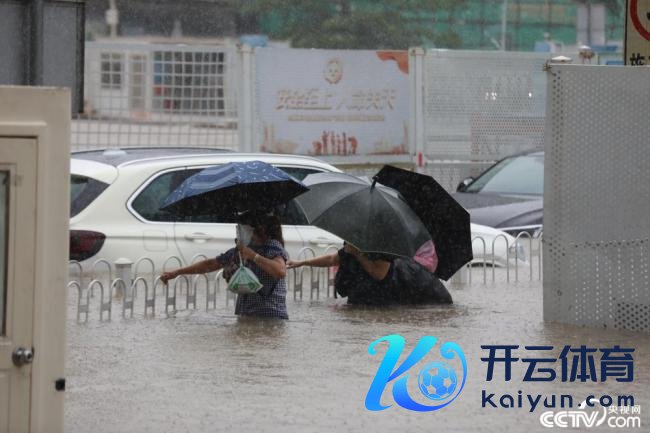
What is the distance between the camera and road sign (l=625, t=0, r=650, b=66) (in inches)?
397

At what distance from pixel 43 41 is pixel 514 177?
11.4m

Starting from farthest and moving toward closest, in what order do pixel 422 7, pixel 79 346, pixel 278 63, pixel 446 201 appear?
pixel 422 7, pixel 278 63, pixel 446 201, pixel 79 346

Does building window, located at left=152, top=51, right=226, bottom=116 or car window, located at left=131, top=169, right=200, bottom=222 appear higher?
building window, located at left=152, top=51, right=226, bottom=116

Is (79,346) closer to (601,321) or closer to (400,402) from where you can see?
(400,402)

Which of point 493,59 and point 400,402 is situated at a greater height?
point 493,59

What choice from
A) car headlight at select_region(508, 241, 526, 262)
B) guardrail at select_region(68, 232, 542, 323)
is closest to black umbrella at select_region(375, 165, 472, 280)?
guardrail at select_region(68, 232, 542, 323)

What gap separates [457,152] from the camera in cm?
1908

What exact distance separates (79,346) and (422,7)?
3005 cm

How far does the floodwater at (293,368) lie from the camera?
7.02m

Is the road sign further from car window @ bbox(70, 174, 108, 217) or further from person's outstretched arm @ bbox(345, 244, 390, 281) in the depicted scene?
car window @ bbox(70, 174, 108, 217)

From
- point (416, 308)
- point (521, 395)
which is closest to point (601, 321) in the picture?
point (416, 308)

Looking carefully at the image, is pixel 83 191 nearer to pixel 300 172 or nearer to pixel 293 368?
pixel 300 172

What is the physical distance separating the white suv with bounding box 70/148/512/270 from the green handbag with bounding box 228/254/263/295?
1.41 m

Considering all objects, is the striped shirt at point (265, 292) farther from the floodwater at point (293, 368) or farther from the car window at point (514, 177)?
the car window at point (514, 177)
